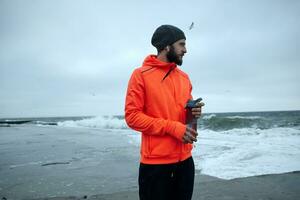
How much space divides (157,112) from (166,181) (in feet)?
1.82

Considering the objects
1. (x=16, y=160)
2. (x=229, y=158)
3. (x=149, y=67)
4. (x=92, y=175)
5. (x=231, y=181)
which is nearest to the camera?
(x=149, y=67)

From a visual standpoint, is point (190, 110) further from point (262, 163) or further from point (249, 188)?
point (262, 163)

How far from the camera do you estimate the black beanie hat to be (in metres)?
2.54

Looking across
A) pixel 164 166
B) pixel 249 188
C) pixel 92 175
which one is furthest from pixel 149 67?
pixel 92 175

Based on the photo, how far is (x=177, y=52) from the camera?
2576 millimetres

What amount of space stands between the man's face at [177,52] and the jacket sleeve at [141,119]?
32cm

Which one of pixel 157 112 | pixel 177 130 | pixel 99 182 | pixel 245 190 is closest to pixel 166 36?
pixel 157 112

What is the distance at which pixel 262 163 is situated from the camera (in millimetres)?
7551

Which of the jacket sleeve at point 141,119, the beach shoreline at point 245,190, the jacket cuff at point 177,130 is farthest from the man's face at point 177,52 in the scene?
the beach shoreline at point 245,190

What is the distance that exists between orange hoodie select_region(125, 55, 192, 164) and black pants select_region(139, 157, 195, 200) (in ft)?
0.19

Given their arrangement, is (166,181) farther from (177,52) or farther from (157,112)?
(177,52)

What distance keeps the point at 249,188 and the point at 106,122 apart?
3519 cm

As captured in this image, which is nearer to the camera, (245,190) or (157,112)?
(157,112)

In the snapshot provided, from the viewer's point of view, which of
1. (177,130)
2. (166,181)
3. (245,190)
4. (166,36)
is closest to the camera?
(177,130)
